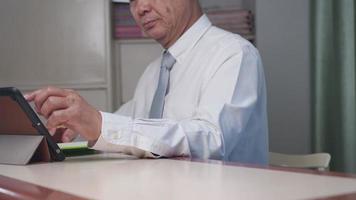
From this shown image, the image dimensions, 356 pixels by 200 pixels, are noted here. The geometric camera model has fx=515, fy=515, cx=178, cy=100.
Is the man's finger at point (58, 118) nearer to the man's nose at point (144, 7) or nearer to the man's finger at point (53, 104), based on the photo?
the man's finger at point (53, 104)

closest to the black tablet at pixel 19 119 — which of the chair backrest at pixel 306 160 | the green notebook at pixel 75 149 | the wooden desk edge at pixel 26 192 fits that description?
the green notebook at pixel 75 149

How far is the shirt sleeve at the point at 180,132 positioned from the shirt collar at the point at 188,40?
298 millimetres

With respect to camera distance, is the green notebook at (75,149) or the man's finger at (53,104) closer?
the man's finger at (53,104)

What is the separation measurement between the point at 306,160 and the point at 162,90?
1.99 feet

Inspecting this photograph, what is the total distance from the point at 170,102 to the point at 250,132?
24 centimetres

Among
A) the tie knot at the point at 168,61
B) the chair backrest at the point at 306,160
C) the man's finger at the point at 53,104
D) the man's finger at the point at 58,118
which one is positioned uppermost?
the man's finger at the point at 53,104

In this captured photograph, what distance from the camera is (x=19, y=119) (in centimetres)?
98

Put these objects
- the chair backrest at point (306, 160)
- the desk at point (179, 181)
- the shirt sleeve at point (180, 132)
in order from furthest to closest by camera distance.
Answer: the chair backrest at point (306, 160) < the shirt sleeve at point (180, 132) < the desk at point (179, 181)

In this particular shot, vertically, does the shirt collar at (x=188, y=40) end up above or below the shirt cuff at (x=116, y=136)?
above

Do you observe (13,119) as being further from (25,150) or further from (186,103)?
(186,103)

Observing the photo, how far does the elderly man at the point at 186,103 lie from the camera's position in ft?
3.24

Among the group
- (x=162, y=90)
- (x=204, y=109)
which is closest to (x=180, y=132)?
(x=204, y=109)

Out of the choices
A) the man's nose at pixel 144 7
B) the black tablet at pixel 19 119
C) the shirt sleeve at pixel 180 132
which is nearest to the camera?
the black tablet at pixel 19 119

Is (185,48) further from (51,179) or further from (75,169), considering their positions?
(51,179)
